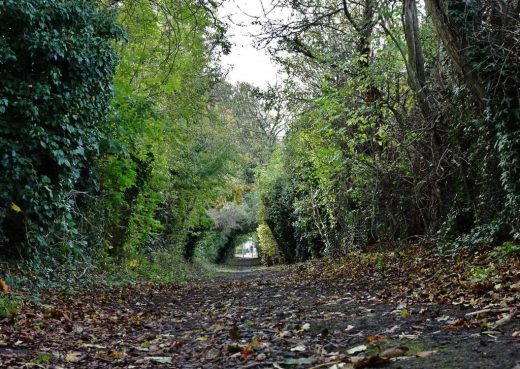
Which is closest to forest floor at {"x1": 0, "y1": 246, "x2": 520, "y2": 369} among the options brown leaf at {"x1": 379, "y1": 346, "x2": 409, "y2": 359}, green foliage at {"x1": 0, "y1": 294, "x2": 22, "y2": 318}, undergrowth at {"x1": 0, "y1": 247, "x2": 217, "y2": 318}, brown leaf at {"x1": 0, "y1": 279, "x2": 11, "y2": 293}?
brown leaf at {"x1": 379, "y1": 346, "x2": 409, "y2": 359}

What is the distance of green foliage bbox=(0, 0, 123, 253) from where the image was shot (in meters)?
8.77

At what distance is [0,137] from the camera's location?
8539 millimetres

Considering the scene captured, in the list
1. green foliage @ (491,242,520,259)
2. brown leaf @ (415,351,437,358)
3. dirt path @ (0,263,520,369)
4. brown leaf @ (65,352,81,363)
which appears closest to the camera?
brown leaf @ (415,351,437,358)

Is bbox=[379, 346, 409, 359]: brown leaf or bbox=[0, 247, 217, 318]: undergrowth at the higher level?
bbox=[0, 247, 217, 318]: undergrowth

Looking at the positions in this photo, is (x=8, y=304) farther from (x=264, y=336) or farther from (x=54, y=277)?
(x=264, y=336)

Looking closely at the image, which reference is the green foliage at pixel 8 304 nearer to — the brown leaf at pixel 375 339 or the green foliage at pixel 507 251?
the brown leaf at pixel 375 339

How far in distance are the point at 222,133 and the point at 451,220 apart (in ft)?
57.8

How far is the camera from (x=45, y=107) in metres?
9.16

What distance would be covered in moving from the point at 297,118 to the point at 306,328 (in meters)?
15.0

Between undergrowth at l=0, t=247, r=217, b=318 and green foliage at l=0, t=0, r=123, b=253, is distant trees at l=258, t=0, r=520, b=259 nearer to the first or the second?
green foliage at l=0, t=0, r=123, b=253

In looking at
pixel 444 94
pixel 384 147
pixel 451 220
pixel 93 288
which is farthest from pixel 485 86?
pixel 93 288

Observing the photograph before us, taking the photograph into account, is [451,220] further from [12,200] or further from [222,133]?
[222,133]

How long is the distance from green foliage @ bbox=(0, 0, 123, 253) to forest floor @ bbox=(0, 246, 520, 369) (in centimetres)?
191

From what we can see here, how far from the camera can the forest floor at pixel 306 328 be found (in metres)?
3.49
